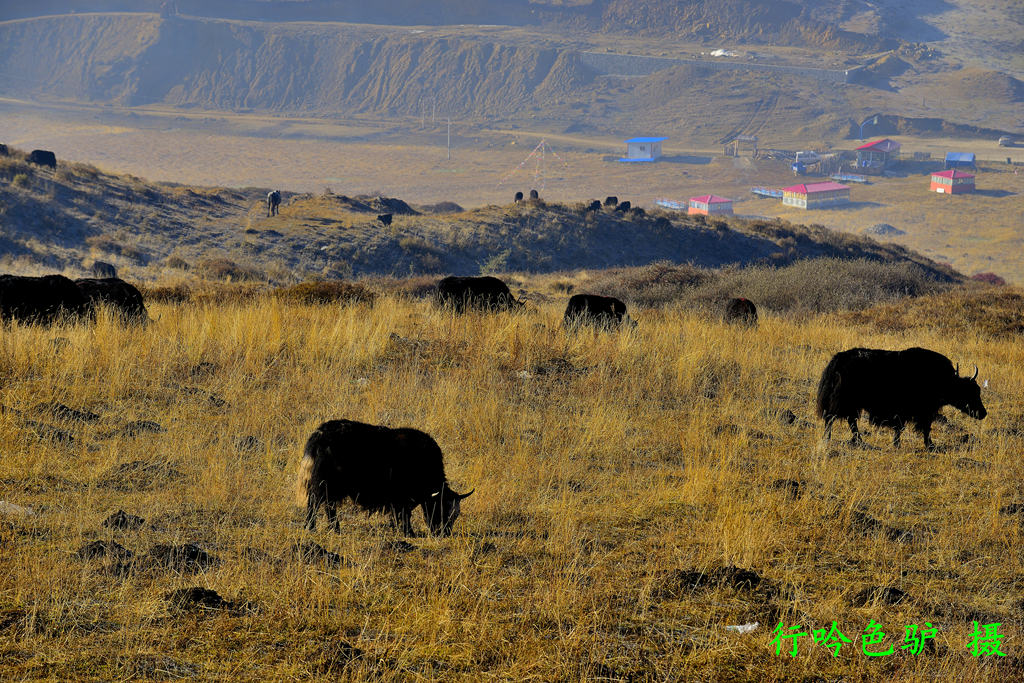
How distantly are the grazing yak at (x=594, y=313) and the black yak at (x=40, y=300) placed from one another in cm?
697

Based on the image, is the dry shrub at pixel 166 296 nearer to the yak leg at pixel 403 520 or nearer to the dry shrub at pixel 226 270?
the yak leg at pixel 403 520

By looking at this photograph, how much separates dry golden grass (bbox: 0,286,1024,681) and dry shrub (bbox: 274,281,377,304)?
488cm

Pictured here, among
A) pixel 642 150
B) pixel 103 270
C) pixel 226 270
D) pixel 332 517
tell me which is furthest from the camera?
pixel 642 150

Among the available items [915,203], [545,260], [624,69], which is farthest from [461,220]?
[624,69]

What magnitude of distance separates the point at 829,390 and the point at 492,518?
4065mm

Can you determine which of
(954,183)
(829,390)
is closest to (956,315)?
(829,390)

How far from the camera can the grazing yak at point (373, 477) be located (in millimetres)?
5879

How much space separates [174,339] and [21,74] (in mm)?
217968

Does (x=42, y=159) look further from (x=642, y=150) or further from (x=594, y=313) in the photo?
(x=642, y=150)

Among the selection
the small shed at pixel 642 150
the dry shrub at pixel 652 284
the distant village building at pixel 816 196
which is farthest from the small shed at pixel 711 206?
Answer: the dry shrub at pixel 652 284

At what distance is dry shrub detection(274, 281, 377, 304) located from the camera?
649 inches

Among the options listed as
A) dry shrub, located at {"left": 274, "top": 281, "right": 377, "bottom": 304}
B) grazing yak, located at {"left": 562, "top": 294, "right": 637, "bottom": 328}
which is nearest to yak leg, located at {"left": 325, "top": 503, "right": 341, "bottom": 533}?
grazing yak, located at {"left": 562, "top": 294, "right": 637, "bottom": 328}

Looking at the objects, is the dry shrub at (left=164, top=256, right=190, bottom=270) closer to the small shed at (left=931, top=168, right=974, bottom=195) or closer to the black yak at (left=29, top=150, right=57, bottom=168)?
the black yak at (left=29, top=150, right=57, bottom=168)

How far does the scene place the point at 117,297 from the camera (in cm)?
1288
